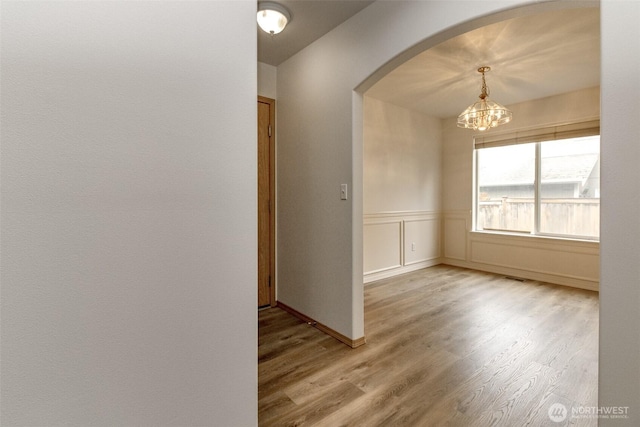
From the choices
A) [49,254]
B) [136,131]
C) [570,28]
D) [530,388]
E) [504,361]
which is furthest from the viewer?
[570,28]

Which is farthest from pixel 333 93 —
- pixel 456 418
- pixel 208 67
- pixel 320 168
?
pixel 456 418

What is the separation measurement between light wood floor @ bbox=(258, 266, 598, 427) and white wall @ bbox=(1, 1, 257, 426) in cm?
68

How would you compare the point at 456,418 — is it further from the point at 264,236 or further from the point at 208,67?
the point at 264,236

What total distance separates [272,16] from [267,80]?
986mm

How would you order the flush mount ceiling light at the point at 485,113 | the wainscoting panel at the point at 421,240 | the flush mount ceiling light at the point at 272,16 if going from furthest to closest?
the wainscoting panel at the point at 421,240, the flush mount ceiling light at the point at 485,113, the flush mount ceiling light at the point at 272,16

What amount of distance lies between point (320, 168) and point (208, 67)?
1.54 m

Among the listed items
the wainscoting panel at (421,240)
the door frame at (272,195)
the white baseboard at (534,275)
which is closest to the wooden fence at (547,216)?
the white baseboard at (534,275)

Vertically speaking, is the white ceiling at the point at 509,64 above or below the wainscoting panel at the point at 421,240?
above

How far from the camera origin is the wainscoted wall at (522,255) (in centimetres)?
367

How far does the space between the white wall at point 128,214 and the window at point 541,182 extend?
4453mm

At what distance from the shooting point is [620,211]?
1091mm

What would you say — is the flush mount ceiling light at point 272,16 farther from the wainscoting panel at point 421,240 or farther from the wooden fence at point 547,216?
the wooden fence at point 547,216

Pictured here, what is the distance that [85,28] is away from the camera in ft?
2.93

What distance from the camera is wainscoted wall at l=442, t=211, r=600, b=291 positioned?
367cm
